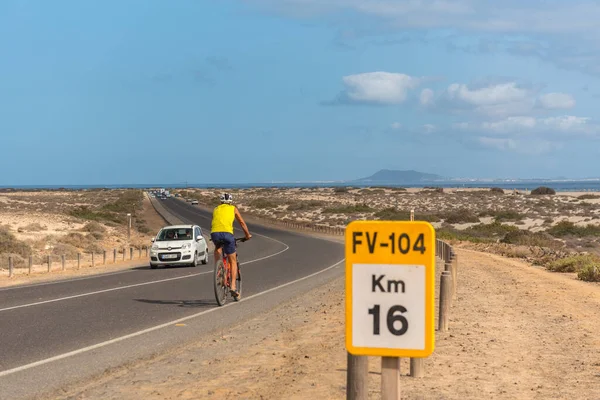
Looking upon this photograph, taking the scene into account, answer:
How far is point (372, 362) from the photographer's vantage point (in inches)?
360

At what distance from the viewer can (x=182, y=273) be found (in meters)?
24.5

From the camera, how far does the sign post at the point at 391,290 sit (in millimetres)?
3990

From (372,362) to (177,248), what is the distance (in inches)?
730

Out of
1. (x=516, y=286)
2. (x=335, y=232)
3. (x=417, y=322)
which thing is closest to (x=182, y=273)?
(x=516, y=286)

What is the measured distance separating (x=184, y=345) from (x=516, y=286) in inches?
429

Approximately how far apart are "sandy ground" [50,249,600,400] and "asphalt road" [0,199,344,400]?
1.85 ft

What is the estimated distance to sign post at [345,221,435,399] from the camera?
399cm

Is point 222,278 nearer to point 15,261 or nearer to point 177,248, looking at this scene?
point 177,248

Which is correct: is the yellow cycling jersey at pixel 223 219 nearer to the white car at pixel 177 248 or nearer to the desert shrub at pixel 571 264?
the white car at pixel 177 248

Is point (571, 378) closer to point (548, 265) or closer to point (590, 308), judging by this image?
point (590, 308)

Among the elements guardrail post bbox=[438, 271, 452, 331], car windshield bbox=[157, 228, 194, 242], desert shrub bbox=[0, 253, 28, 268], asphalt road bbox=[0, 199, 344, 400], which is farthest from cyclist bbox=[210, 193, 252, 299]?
desert shrub bbox=[0, 253, 28, 268]

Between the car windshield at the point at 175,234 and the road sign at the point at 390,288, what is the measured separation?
79.3ft

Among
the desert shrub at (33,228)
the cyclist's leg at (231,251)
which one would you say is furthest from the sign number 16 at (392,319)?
the desert shrub at (33,228)

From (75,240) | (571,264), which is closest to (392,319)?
(571,264)
